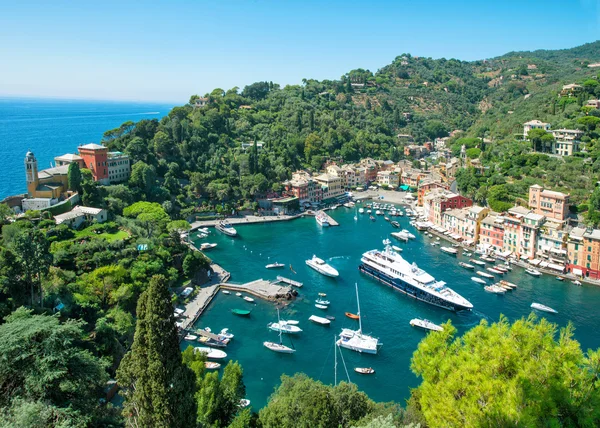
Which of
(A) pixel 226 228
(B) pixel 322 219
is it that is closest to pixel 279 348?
(A) pixel 226 228

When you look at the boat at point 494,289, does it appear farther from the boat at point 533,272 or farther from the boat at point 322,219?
the boat at point 322,219

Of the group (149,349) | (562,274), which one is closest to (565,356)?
(149,349)

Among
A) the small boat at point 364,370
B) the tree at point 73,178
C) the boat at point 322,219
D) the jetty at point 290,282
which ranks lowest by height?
the small boat at point 364,370

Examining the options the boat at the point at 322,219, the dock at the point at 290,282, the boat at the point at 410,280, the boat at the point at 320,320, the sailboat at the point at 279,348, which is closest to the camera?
the sailboat at the point at 279,348

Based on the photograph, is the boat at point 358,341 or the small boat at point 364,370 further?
the boat at point 358,341

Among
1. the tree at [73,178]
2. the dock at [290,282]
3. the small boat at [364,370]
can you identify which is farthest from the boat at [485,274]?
the tree at [73,178]

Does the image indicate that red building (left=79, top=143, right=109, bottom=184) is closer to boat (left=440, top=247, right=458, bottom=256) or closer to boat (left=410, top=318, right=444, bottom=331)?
boat (left=410, top=318, right=444, bottom=331)

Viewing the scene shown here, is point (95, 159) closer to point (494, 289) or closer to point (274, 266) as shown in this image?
point (274, 266)

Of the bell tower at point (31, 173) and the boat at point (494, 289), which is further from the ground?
the bell tower at point (31, 173)
